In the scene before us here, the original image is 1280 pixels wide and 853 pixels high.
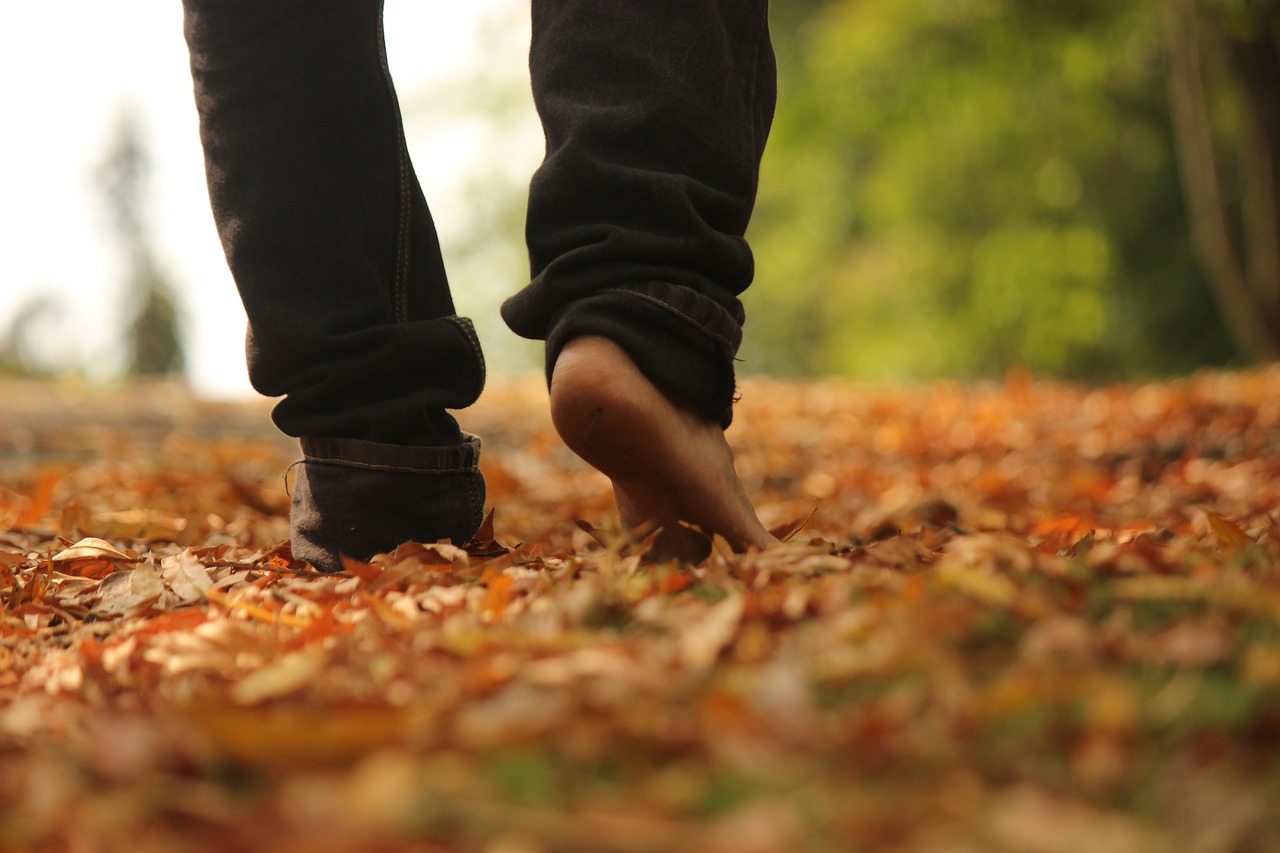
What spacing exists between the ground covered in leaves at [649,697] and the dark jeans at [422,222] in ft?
0.52

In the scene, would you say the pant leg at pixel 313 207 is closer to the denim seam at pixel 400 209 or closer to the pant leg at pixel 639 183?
the denim seam at pixel 400 209

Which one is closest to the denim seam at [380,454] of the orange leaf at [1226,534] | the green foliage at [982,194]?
the orange leaf at [1226,534]

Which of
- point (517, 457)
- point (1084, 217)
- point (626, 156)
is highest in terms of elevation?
point (1084, 217)

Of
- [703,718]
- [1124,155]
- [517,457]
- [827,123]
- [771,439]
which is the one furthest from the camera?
[1124,155]

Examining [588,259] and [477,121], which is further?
[477,121]

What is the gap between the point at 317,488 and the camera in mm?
1344

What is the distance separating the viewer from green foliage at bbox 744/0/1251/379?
8516 mm

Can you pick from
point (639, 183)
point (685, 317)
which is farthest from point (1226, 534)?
point (639, 183)

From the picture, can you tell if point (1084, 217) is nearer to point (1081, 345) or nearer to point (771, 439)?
point (1081, 345)

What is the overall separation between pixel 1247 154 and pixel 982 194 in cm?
637

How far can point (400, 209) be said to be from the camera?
137 cm

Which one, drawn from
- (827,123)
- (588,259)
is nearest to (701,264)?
(588,259)

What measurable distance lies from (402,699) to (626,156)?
2.23 ft

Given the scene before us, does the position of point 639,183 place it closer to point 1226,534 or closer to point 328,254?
point 328,254
